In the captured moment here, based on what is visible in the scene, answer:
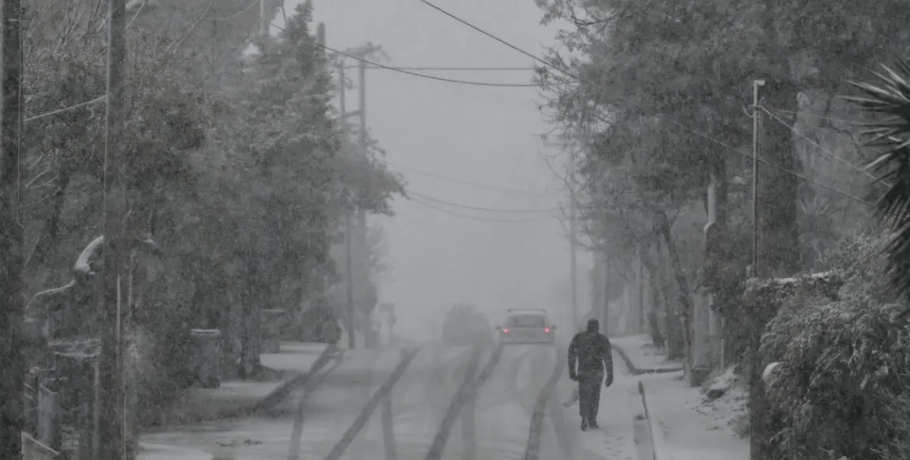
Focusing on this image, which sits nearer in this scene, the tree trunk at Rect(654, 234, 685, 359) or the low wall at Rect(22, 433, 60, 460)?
the low wall at Rect(22, 433, 60, 460)

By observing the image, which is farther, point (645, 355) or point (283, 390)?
point (645, 355)

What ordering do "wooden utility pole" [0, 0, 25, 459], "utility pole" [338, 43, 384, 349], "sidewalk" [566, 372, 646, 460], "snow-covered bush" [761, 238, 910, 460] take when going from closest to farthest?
"wooden utility pole" [0, 0, 25, 459] < "snow-covered bush" [761, 238, 910, 460] < "sidewalk" [566, 372, 646, 460] < "utility pole" [338, 43, 384, 349]

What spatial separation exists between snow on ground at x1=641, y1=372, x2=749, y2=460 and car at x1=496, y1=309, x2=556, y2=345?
36.2 ft

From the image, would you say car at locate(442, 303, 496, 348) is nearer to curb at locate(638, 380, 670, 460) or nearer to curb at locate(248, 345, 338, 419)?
curb at locate(248, 345, 338, 419)

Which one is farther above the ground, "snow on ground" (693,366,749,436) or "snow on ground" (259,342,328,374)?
"snow on ground" (259,342,328,374)

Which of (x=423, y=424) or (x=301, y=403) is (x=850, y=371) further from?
(x=301, y=403)

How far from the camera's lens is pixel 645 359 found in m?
38.5

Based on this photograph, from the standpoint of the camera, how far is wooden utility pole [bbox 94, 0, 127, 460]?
1588 cm

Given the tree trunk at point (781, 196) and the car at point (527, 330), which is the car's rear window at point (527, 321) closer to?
the car at point (527, 330)

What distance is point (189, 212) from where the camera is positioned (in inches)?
951

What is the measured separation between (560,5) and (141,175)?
9.21 m

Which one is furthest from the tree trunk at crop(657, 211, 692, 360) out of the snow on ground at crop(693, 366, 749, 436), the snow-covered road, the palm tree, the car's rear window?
the palm tree

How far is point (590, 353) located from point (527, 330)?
59.0 feet

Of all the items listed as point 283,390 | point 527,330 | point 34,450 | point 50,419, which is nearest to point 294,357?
point 527,330
